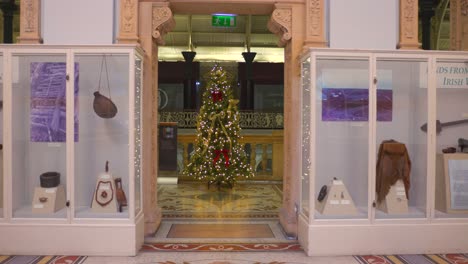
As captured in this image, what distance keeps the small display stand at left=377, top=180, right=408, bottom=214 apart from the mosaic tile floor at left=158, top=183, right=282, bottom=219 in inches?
93.7

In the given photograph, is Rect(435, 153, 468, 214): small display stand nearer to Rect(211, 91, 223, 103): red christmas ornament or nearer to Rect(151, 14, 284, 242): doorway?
Rect(211, 91, 223, 103): red christmas ornament

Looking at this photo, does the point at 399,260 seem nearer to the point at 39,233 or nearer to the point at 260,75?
the point at 39,233

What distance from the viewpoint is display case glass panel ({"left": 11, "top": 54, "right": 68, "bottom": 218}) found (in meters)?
5.04

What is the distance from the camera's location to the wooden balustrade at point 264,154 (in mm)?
11664

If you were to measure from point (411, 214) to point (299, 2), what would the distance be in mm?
2952

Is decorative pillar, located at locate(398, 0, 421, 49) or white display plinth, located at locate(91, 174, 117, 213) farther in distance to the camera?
decorative pillar, located at locate(398, 0, 421, 49)

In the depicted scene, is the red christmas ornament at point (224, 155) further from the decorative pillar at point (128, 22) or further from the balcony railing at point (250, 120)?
the balcony railing at point (250, 120)

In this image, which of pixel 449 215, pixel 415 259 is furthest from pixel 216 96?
pixel 415 259

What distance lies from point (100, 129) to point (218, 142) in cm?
462

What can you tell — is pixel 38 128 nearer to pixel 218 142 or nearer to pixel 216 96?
pixel 218 142

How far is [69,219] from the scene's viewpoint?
16.1 feet

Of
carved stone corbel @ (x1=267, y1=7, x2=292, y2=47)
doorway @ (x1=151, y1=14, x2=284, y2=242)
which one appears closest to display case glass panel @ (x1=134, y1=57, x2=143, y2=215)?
carved stone corbel @ (x1=267, y1=7, x2=292, y2=47)

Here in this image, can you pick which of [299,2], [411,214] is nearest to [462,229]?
[411,214]

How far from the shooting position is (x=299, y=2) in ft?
18.9
